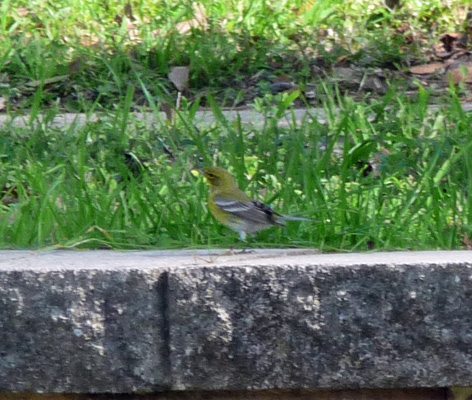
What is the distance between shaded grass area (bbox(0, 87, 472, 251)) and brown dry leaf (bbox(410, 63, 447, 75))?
29.4 inches

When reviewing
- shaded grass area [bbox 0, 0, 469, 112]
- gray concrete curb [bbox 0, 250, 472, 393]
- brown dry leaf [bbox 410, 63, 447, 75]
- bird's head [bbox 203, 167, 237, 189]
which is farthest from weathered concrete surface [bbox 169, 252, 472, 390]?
brown dry leaf [bbox 410, 63, 447, 75]

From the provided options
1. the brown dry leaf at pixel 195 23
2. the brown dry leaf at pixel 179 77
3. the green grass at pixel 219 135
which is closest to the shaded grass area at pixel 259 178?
the green grass at pixel 219 135

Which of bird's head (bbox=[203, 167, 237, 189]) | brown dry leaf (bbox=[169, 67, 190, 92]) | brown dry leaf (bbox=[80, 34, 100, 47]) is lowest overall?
bird's head (bbox=[203, 167, 237, 189])

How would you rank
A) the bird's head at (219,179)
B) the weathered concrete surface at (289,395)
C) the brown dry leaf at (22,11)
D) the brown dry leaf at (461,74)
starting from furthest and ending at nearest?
the brown dry leaf at (22,11), the brown dry leaf at (461,74), the bird's head at (219,179), the weathered concrete surface at (289,395)

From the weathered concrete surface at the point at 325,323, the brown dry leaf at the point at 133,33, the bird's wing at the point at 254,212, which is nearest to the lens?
the weathered concrete surface at the point at 325,323

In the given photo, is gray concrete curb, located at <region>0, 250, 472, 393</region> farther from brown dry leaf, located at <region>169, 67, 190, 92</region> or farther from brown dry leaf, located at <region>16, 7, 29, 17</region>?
brown dry leaf, located at <region>16, 7, 29, 17</region>

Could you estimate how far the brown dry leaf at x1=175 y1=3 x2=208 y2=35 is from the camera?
6.64 meters

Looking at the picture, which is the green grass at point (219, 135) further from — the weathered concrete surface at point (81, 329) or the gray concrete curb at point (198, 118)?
the weathered concrete surface at point (81, 329)

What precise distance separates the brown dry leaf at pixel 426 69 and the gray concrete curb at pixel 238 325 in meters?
3.72

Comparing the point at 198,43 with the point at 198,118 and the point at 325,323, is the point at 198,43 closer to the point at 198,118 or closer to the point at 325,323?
the point at 198,118

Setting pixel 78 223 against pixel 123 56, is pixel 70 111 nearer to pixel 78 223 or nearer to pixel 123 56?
pixel 123 56

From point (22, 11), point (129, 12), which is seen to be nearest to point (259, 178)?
point (129, 12)

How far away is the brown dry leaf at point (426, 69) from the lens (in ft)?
20.0

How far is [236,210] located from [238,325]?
0.90 m
